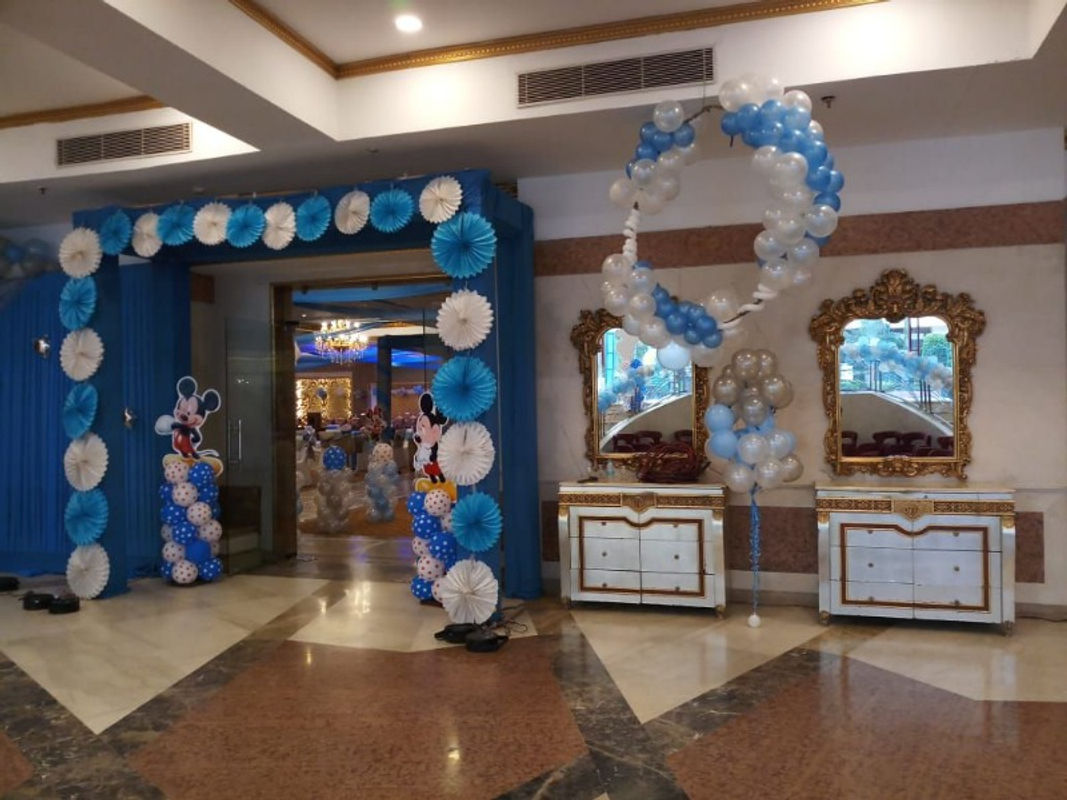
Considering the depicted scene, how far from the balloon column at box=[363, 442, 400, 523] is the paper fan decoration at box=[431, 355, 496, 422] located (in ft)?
12.8

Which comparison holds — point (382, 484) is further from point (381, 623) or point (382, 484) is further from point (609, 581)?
point (609, 581)

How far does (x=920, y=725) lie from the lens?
372 centimetres

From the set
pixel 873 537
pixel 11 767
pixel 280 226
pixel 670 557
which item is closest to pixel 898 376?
pixel 873 537

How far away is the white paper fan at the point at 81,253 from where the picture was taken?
612 cm

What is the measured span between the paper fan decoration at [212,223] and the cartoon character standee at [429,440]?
1.90 meters

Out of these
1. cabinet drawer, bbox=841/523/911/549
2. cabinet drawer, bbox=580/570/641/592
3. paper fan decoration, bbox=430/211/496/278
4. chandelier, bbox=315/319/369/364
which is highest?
paper fan decoration, bbox=430/211/496/278

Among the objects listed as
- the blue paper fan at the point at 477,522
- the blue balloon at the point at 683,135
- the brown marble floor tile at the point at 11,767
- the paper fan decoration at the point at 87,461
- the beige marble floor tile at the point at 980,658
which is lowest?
the brown marble floor tile at the point at 11,767

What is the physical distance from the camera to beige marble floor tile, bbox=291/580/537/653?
5.11 m

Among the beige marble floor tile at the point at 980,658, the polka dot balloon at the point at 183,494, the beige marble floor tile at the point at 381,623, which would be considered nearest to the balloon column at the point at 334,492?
the polka dot balloon at the point at 183,494

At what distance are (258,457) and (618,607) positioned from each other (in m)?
3.57

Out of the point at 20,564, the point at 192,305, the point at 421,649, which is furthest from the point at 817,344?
the point at 20,564

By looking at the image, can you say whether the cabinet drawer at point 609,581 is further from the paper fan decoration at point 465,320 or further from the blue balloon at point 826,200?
the blue balloon at point 826,200

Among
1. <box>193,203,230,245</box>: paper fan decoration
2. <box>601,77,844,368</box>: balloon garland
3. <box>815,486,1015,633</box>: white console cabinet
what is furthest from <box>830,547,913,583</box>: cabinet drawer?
<box>193,203,230,245</box>: paper fan decoration

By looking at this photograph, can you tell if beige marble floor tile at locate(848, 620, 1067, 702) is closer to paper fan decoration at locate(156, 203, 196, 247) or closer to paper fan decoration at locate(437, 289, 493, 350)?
paper fan decoration at locate(437, 289, 493, 350)
